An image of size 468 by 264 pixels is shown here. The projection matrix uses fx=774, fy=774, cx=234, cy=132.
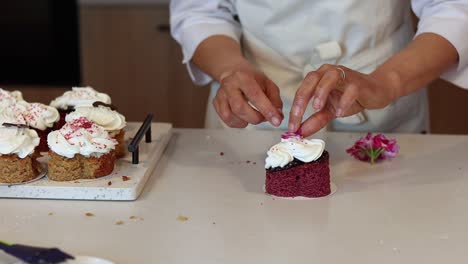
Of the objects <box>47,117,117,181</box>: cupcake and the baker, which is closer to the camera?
<box>47,117,117,181</box>: cupcake

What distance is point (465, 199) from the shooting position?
1.16 meters

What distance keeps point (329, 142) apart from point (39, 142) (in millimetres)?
526

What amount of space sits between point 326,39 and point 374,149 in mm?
312

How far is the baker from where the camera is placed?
135 cm

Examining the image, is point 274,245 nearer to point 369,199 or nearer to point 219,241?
point 219,241

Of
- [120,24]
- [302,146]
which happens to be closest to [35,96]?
[120,24]

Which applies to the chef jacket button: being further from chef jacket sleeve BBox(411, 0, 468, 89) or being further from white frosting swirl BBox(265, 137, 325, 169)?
white frosting swirl BBox(265, 137, 325, 169)

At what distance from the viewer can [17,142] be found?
1.14 m

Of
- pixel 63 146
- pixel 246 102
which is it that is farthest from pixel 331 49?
pixel 63 146

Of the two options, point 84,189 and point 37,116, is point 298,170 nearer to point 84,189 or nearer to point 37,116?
point 84,189

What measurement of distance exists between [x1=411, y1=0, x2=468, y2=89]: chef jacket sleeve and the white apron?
92 mm

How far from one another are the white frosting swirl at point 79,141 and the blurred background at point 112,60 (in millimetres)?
1717

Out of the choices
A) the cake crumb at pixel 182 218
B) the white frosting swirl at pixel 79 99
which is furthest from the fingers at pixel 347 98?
the white frosting swirl at pixel 79 99

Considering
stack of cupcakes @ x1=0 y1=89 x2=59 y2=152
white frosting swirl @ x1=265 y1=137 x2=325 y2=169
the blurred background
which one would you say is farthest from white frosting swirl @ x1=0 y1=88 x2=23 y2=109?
the blurred background
